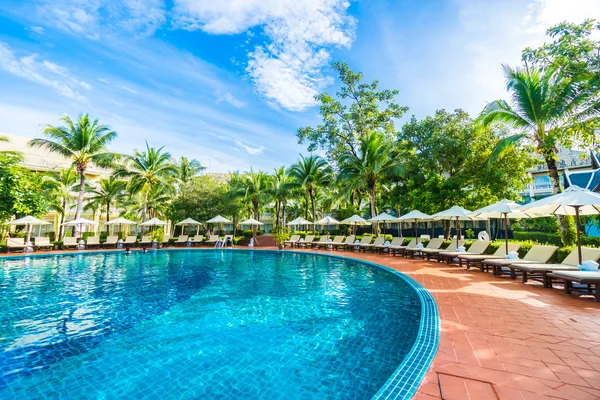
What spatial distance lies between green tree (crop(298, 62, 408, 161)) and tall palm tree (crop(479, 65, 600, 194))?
30.7ft

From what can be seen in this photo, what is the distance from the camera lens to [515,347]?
3521 millimetres

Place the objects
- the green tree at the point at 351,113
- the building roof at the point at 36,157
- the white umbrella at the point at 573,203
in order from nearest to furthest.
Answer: the white umbrella at the point at 573,203 < the green tree at the point at 351,113 < the building roof at the point at 36,157

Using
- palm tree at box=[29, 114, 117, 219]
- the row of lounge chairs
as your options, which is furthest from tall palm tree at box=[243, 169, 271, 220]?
palm tree at box=[29, 114, 117, 219]

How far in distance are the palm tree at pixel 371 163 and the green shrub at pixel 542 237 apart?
32.7ft

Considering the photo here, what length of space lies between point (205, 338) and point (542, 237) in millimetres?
23505

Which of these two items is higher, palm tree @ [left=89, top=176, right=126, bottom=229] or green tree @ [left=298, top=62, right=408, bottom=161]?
green tree @ [left=298, top=62, right=408, bottom=161]

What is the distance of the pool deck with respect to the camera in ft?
8.55

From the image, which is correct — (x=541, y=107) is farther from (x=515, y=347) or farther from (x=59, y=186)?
(x=59, y=186)

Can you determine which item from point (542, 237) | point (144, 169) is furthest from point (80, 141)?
point (542, 237)

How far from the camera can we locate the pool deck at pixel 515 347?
2607 mm

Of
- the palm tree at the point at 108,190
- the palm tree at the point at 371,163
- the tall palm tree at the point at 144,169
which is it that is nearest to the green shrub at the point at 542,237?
the palm tree at the point at 371,163

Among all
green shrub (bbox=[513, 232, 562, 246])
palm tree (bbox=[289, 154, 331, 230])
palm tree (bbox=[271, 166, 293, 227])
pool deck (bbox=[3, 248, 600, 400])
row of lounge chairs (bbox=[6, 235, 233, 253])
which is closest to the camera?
pool deck (bbox=[3, 248, 600, 400])

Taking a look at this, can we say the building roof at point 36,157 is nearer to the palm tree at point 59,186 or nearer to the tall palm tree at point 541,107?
the palm tree at point 59,186

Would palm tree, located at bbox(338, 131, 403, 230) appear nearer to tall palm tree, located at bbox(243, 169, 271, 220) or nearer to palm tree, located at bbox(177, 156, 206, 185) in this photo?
tall palm tree, located at bbox(243, 169, 271, 220)
